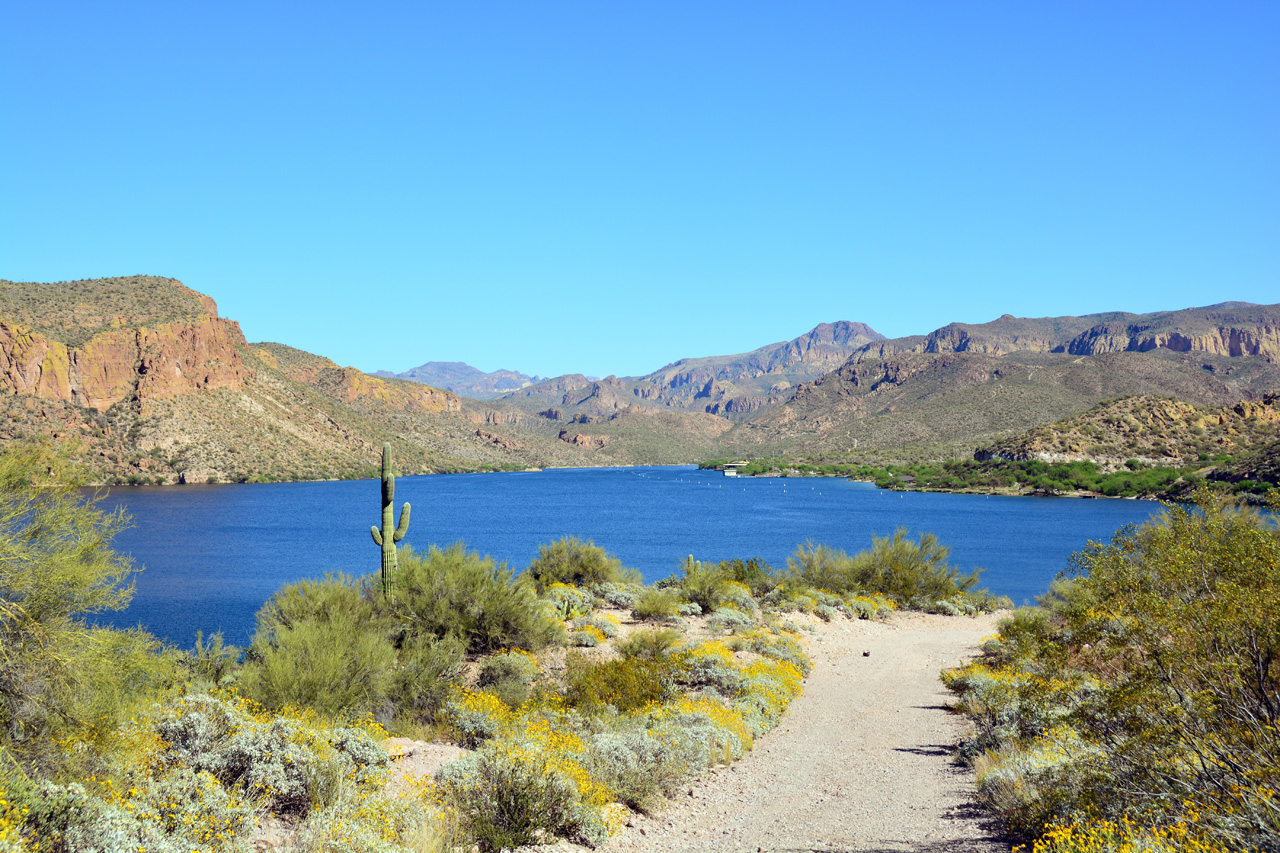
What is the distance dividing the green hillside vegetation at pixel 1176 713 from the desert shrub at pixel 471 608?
9064mm

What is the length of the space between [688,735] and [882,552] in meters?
19.2

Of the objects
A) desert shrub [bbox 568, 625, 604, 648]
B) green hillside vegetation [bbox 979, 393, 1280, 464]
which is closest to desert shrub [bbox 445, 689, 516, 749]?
desert shrub [bbox 568, 625, 604, 648]

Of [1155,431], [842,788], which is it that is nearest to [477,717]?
[842,788]

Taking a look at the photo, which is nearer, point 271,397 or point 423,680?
point 423,680

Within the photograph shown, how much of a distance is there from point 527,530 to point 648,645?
43.3 metres

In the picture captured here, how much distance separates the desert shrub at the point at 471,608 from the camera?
13875 mm

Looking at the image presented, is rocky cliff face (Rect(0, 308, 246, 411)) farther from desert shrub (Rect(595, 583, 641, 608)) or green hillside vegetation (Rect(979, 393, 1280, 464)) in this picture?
green hillside vegetation (Rect(979, 393, 1280, 464))

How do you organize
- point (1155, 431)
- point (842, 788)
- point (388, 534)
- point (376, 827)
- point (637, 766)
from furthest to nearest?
point (1155, 431), point (388, 534), point (842, 788), point (637, 766), point (376, 827)

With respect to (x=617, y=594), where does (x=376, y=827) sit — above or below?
above

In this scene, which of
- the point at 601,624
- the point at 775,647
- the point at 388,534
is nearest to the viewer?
the point at 775,647

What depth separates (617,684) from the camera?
1180cm

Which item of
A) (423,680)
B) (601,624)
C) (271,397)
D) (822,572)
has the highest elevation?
(271,397)

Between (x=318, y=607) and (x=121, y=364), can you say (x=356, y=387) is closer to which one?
(x=121, y=364)

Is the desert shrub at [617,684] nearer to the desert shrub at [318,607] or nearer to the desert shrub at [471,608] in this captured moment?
the desert shrub at [471,608]
